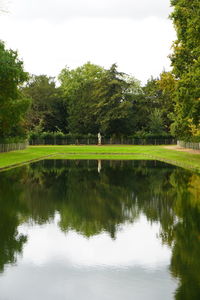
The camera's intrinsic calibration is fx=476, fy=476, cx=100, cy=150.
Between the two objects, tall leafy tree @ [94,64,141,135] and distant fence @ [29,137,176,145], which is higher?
tall leafy tree @ [94,64,141,135]

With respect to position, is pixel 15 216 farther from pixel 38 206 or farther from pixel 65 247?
pixel 65 247

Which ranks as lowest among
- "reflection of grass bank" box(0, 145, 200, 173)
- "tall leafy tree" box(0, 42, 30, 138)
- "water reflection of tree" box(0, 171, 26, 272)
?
"reflection of grass bank" box(0, 145, 200, 173)

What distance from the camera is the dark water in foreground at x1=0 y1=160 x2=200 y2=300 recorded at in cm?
750

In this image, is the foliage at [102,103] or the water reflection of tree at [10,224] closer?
the water reflection of tree at [10,224]

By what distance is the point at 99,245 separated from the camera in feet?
33.7

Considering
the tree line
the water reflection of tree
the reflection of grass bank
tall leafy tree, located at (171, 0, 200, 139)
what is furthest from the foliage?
the water reflection of tree

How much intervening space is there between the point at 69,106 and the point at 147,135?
2318cm

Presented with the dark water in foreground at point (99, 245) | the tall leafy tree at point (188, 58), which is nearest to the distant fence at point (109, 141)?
the tall leafy tree at point (188, 58)

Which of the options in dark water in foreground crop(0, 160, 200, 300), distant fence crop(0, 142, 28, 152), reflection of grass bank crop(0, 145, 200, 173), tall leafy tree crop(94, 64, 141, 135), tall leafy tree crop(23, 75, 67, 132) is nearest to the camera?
dark water in foreground crop(0, 160, 200, 300)

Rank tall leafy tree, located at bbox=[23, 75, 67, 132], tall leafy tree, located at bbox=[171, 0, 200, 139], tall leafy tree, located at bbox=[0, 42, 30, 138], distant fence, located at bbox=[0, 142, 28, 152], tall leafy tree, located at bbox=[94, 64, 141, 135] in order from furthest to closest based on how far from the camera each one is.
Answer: tall leafy tree, located at bbox=[23, 75, 67, 132]
tall leafy tree, located at bbox=[94, 64, 141, 135]
distant fence, located at bbox=[0, 142, 28, 152]
tall leafy tree, located at bbox=[0, 42, 30, 138]
tall leafy tree, located at bbox=[171, 0, 200, 139]

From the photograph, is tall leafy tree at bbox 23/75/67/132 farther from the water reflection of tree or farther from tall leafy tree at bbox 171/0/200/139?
the water reflection of tree

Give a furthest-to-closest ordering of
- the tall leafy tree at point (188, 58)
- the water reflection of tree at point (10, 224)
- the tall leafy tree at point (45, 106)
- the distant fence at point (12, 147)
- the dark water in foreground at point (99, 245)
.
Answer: the tall leafy tree at point (45, 106) < the distant fence at point (12, 147) < the tall leafy tree at point (188, 58) < the water reflection of tree at point (10, 224) < the dark water in foreground at point (99, 245)

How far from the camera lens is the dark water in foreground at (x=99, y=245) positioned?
7500 millimetres

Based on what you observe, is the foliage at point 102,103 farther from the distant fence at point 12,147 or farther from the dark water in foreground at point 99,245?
the dark water in foreground at point 99,245
